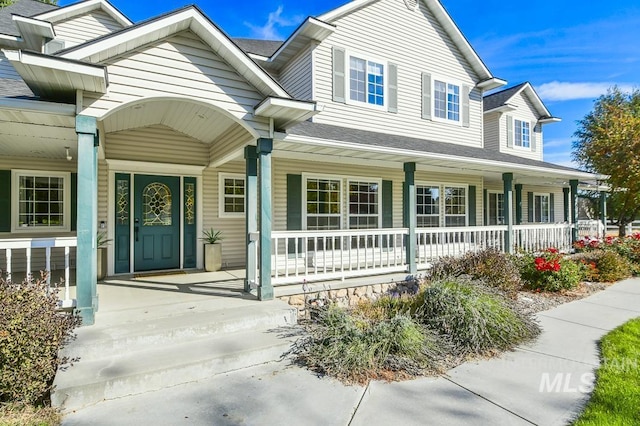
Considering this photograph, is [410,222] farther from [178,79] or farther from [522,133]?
[522,133]

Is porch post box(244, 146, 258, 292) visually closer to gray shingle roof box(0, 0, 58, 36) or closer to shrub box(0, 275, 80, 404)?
shrub box(0, 275, 80, 404)

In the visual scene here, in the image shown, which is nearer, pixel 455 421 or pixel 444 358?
pixel 455 421

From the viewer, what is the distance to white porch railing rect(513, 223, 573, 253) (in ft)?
34.0

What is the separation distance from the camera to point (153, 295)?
18.3ft

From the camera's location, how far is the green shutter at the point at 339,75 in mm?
8844

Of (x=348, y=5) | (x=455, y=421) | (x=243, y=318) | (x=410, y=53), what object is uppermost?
(x=348, y=5)

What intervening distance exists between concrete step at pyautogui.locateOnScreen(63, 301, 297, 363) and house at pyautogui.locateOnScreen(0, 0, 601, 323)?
0.45 meters

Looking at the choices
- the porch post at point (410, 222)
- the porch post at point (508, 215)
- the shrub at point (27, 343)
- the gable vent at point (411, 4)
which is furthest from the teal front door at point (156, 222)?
the porch post at point (508, 215)

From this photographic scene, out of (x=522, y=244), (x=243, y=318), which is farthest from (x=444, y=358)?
(x=522, y=244)

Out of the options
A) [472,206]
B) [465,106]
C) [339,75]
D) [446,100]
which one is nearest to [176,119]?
[339,75]

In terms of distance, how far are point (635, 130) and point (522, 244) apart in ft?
16.4

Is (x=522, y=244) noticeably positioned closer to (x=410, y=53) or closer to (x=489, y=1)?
(x=410, y=53)

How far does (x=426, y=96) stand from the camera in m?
10.4

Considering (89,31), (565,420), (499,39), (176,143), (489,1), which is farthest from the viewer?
(499,39)
